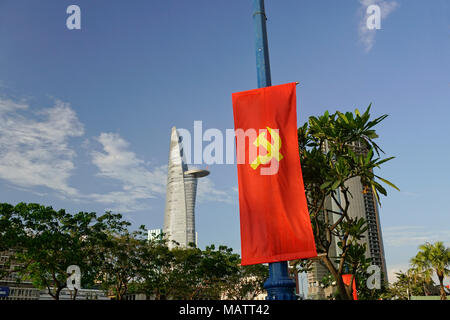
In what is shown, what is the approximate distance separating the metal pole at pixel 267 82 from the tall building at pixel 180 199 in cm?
17567

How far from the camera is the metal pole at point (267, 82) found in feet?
31.3

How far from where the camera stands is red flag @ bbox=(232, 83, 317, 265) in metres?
10.2

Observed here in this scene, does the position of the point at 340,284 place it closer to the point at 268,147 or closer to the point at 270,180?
the point at 270,180

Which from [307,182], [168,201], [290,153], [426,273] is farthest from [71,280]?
[168,201]

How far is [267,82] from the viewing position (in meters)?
11.4

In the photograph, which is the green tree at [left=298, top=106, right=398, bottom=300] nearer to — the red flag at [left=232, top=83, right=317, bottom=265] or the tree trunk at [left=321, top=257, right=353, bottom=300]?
the tree trunk at [left=321, top=257, right=353, bottom=300]

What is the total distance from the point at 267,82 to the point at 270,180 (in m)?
2.89

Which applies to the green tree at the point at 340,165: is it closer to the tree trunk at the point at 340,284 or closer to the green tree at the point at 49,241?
the tree trunk at the point at 340,284

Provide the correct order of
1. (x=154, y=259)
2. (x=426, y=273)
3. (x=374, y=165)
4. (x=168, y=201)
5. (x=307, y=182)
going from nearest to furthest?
(x=374, y=165)
(x=307, y=182)
(x=426, y=273)
(x=154, y=259)
(x=168, y=201)

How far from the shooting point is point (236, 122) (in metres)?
11.4

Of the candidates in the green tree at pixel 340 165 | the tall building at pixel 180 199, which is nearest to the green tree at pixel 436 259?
the green tree at pixel 340 165
